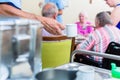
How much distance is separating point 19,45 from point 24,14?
0.24m

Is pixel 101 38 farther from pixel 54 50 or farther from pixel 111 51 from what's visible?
pixel 54 50

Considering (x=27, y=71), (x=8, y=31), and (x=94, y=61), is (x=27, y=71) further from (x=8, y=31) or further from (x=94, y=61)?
(x=94, y=61)

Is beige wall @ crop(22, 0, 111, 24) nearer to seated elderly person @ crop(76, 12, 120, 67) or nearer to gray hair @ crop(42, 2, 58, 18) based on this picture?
gray hair @ crop(42, 2, 58, 18)

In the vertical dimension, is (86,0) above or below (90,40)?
above

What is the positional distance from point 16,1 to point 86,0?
151 inches

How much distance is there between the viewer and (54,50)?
2.19 metres

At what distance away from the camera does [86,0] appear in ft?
16.1

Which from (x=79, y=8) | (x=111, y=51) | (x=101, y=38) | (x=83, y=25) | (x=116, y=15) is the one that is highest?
(x=79, y=8)

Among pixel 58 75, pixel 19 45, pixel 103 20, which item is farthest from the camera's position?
pixel 103 20

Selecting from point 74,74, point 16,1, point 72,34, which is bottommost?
point 74,74

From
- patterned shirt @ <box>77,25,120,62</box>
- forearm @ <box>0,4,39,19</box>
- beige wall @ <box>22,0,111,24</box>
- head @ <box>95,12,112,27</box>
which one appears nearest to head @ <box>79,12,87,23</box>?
beige wall @ <box>22,0,111,24</box>

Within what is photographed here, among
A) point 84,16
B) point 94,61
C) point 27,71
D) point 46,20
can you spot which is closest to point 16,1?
point 46,20

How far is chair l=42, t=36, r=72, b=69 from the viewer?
2.17 metres

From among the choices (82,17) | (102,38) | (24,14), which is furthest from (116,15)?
(82,17)
